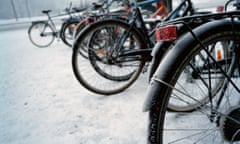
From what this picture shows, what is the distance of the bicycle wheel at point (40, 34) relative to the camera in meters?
5.14

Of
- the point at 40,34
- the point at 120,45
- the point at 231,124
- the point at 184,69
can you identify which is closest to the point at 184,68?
the point at 184,69

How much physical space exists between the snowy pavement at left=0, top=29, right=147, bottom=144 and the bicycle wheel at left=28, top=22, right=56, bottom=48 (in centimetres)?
263

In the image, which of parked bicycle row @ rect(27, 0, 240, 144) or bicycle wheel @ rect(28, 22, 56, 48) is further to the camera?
bicycle wheel @ rect(28, 22, 56, 48)

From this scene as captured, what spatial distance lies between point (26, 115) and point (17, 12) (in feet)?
27.9

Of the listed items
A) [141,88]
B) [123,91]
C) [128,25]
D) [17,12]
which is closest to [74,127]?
[123,91]

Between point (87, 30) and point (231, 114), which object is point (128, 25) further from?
point (231, 114)

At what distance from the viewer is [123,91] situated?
79.6 inches

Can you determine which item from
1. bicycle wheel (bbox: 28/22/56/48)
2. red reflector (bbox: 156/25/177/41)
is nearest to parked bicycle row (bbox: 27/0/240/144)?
red reflector (bbox: 156/25/177/41)

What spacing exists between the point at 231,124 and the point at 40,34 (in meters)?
5.06

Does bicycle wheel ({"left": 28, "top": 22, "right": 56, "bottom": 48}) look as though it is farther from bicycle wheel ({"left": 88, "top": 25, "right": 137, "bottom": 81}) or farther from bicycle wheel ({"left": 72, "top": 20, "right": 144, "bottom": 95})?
bicycle wheel ({"left": 88, "top": 25, "right": 137, "bottom": 81})

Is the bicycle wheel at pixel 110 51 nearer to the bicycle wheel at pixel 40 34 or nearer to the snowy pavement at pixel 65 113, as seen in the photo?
the snowy pavement at pixel 65 113

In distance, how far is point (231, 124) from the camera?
0.90 m

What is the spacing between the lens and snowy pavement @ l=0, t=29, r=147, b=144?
1.39 meters

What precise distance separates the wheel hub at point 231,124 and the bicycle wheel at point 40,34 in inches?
192
